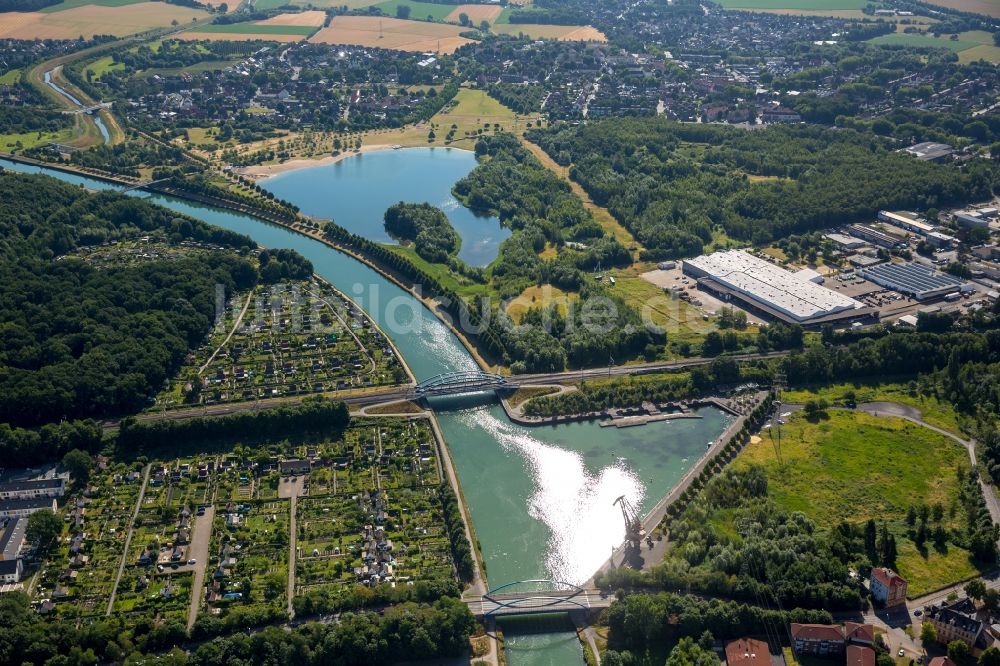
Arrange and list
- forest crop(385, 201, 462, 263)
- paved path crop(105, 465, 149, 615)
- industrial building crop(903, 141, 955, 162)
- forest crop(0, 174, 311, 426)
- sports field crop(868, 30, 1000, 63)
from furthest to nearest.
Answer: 1. sports field crop(868, 30, 1000, 63)
2. industrial building crop(903, 141, 955, 162)
3. forest crop(385, 201, 462, 263)
4. forest crop(0, 174, 311, 426)
5. paved path crop(105, 465, 149, 615)

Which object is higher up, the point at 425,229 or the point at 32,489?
the point at 425,229

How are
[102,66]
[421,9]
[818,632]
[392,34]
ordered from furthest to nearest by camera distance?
[421,9], [392,34], [102,66], [818,632]

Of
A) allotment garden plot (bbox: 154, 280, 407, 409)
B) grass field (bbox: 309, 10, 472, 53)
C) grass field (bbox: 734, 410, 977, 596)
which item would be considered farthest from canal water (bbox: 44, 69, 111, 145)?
grass field (bbox: 734, 410, 977, 596)

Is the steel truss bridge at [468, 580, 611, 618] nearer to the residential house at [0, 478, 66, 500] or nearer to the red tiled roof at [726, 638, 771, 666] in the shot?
the red tiled roof at [726, 638, 771, 666]

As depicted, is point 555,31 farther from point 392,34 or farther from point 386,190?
point 386,190

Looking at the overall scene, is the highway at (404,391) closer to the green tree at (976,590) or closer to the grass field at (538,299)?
the grass field at (538,299)

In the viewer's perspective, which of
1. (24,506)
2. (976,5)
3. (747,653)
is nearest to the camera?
(747,653)

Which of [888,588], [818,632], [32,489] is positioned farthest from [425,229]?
[818,632]
